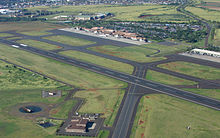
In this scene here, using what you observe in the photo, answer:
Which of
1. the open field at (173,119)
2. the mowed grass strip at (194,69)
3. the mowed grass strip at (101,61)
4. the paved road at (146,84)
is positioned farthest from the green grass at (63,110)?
the mowed grass strip at (194,69)

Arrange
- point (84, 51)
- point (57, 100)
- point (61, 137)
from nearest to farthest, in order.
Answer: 1. point (61, 137)
2. point (57, 100)
3. point (84, 51)

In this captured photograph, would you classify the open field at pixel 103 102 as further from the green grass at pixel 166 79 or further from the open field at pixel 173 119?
the green grass at pixel 166 79

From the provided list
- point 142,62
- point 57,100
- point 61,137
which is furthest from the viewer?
point 142,62

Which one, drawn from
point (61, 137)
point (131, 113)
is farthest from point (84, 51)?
point (61, 137)

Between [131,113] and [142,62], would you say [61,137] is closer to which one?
[131,113]

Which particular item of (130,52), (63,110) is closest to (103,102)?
(63,110)

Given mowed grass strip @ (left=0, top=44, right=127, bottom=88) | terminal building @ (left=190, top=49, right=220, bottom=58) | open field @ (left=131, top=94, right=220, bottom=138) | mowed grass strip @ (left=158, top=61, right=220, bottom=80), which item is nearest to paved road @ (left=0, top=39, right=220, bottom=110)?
open field @ (left=131, top=94, right=220, bottom=138)
